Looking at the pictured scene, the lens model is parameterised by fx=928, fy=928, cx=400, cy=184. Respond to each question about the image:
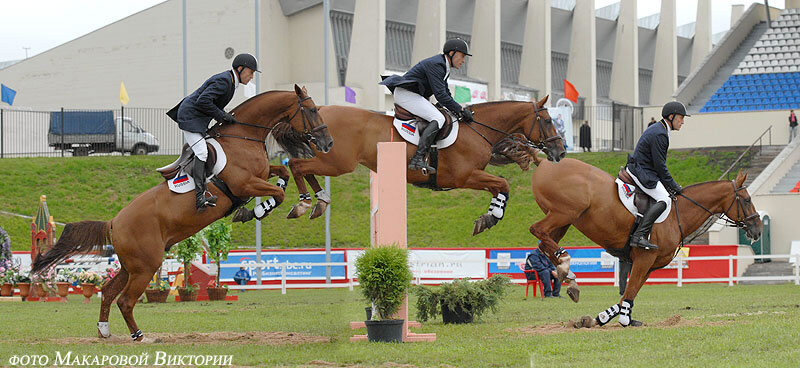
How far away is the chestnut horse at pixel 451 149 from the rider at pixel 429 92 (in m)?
0.16

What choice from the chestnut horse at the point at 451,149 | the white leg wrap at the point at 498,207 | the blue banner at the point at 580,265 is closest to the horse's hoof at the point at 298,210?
the chestnut horse at the point at 451,149

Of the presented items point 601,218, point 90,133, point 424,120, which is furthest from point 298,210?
point 90,133

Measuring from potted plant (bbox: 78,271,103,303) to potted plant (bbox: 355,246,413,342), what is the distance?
1171 cm

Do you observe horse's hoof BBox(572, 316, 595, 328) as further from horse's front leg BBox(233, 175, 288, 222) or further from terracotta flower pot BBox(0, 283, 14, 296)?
terracotta flower pot BBox(0, 283, 14, 296)

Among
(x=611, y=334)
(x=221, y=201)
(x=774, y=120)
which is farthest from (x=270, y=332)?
(x=774, y=120)

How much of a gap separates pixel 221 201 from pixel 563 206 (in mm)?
4164

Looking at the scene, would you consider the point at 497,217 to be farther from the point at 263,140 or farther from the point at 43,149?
the point at 43,149

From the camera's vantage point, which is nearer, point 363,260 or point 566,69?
point 363,260

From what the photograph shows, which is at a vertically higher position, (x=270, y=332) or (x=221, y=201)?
(x=221, y=201)

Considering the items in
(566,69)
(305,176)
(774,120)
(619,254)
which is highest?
(566,69)

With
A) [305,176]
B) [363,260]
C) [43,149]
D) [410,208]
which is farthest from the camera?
[43,149]

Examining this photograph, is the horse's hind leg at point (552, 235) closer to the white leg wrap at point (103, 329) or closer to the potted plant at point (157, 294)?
the white leg wrap at point (103, 329)

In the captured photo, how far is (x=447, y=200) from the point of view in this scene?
3544 centimetres

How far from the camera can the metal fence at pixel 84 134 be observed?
38844mm
